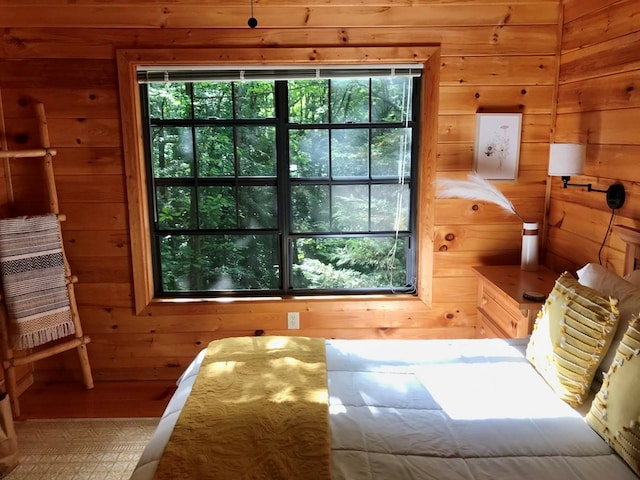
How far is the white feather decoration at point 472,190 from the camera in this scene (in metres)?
2.93

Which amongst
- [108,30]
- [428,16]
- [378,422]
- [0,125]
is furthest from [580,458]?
[0,125]

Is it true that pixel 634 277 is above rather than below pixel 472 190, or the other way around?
below

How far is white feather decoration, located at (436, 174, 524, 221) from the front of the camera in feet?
9.61

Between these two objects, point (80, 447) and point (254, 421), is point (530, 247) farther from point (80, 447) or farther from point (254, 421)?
point (80, 447)

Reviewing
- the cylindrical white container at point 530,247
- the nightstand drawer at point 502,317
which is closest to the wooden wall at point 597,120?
the cylindrical white container at point 530,247

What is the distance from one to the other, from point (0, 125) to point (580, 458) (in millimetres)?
3106

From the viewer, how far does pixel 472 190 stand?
294 centimetres

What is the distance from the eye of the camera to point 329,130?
9.73 feet

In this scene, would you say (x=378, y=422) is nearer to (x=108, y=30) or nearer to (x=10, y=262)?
(x=10, y=262)

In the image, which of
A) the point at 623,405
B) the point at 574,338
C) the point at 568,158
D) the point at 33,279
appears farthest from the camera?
the point at 33,279

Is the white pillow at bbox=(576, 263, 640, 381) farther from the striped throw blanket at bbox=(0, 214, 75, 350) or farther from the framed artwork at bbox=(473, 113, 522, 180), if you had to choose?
the striped throw blanket at bbox=(0, 214, 75, 350)

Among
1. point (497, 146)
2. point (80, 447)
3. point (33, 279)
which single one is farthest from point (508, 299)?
point (33, 279)

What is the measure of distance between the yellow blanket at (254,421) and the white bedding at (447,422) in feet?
0.17

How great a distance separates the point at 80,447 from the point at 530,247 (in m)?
2.52
